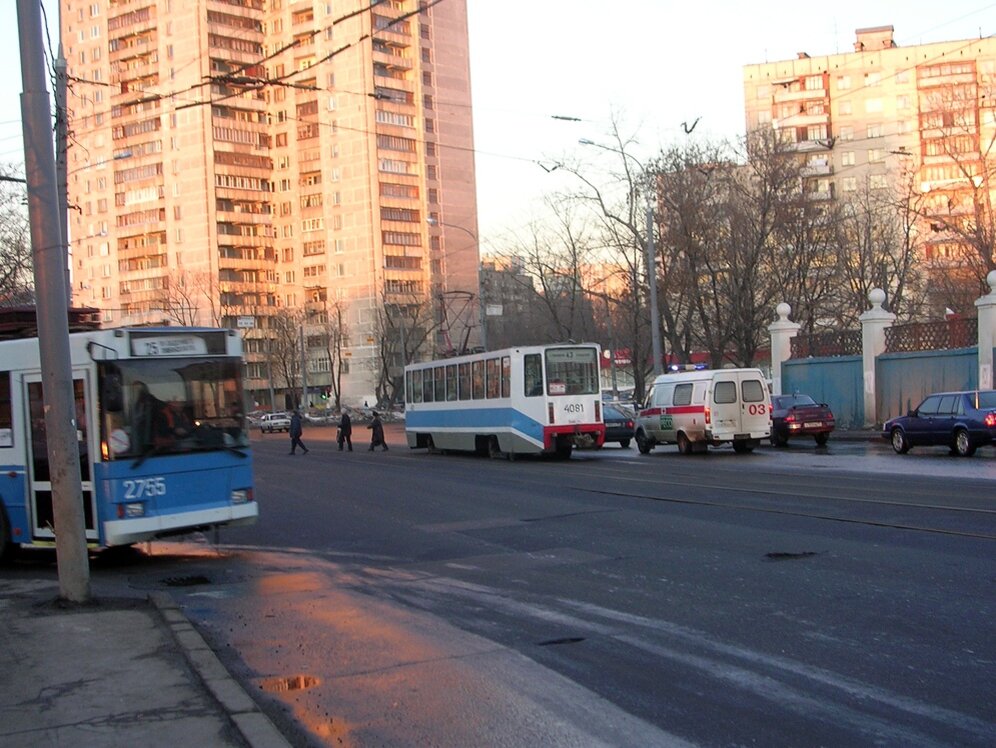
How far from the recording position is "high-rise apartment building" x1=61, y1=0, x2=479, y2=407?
93438 mm

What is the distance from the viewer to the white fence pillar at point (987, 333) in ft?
95.1

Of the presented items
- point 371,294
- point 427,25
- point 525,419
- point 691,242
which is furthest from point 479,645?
point 427,25

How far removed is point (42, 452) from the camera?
12.1 metres

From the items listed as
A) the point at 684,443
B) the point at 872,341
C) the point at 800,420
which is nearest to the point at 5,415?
the point at 684,443

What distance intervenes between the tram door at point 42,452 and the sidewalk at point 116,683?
9.24ft

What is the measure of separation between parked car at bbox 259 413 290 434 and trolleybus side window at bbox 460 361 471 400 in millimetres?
46765

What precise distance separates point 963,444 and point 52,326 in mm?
21681

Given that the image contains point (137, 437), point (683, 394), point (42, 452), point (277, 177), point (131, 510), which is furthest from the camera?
point (277, 177)

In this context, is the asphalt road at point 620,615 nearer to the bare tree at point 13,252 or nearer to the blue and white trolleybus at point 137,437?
the blue and white trolleybus at point 137,437

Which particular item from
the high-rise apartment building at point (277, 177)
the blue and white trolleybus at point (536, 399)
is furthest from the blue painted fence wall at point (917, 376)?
the high-rise apartment building at point (277, 177)

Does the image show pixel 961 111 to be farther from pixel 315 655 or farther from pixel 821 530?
pixel 315 655

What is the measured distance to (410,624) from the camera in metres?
8.41

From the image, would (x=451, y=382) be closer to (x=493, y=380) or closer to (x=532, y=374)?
(x=493, y=380)

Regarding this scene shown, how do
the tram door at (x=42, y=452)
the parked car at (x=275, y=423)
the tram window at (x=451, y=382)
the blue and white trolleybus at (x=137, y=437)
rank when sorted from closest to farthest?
the blue and white trolleybus at (x=137, y=437), the tram door at (x=42, y=452), the tram window at (x=451, y=382), the parked car at (x=275, y=423)
